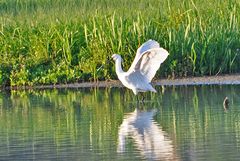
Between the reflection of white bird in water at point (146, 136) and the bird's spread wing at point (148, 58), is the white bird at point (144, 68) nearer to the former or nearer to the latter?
the bird's spread wing at point (148, 58)

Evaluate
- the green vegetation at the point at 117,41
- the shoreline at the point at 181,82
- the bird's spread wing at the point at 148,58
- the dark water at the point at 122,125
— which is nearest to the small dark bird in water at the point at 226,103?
the dark water at the point at 122,125

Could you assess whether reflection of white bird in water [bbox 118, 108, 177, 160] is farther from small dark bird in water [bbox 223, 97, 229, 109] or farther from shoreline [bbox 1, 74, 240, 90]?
shoreline [bbox 1, 74, 240, 90]

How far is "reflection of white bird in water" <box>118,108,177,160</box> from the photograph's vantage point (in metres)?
11.8

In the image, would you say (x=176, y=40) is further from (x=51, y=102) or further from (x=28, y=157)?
(x=28, y=157)

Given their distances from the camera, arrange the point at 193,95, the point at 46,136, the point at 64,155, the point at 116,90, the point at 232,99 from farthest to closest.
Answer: the point at 116,90
the point at 193,95
the point at 232,99
the point at 46,136
the point at 64,155

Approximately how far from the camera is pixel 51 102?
19250 mm

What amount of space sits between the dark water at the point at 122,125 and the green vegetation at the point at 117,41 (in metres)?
1.61

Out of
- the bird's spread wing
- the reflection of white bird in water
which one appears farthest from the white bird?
the reflection of white bird in water

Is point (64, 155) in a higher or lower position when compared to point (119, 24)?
lower

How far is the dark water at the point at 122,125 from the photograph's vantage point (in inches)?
476

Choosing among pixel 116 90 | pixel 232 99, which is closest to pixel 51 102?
pixel 116 90

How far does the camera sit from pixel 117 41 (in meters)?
22.5

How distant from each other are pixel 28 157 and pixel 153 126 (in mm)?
2859

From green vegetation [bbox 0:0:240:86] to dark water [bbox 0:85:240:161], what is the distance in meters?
1.61
